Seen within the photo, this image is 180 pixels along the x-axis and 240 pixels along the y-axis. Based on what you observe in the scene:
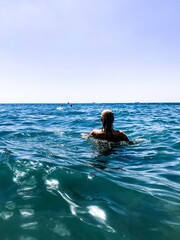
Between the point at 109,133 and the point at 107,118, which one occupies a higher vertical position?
the point at 107,118

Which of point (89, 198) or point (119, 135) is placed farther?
point (119, 135)

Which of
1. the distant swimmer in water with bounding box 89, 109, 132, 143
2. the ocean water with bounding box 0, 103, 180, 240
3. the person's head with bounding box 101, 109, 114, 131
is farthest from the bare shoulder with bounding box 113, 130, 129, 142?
the ocean water with bounding box 0, 103, 180, 240

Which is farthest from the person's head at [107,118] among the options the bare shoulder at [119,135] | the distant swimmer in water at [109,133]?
the bare shoulder at [119,135]

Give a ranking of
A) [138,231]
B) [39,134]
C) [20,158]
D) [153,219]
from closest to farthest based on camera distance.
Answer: [138,231] < [153,219] < [20,158] < [39,134]

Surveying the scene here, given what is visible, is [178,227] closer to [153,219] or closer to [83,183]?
[153,219]

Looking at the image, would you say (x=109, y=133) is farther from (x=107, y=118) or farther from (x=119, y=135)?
(x=107, y=118)

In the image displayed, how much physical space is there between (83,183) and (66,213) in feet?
3.27

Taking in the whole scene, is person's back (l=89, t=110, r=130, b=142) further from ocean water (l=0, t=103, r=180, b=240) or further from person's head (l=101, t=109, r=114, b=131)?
ocean water (l=0, t=103, r=180, b=240)

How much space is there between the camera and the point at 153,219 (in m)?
2.98

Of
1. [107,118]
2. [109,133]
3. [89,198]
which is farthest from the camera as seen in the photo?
[109,133]

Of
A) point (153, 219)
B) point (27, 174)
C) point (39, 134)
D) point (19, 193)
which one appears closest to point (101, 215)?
point (153, 219)

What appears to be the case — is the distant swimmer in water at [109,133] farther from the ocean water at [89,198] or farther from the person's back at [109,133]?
the ocean water at [89,198]

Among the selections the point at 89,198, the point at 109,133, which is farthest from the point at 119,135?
the point at 89,198

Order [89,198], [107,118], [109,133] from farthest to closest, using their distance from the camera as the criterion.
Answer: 1. [109,133]
2. [107,118]
3. [89,198]
